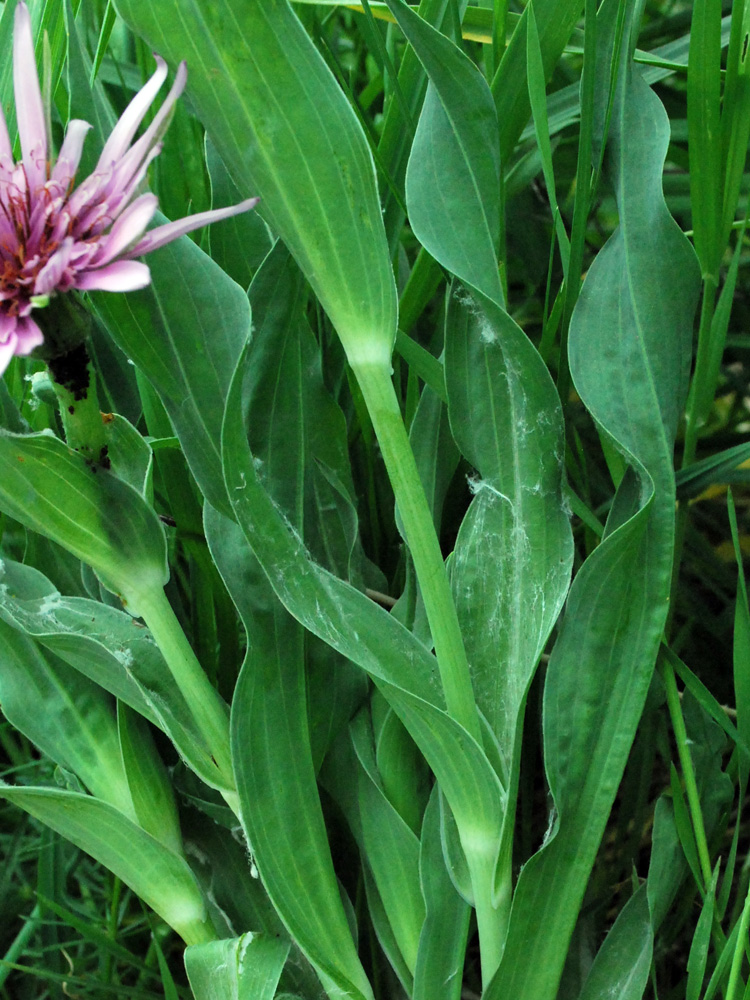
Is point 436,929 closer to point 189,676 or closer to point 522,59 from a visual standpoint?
point 189,676

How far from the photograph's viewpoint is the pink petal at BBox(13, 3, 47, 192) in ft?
1.06

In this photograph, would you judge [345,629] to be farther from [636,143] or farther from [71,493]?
[636,143]

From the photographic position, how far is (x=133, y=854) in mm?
404

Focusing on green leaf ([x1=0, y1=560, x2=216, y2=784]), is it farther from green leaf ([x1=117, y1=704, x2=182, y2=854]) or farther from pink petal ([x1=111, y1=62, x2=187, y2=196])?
pink petal ([x1=111, y1=62, x2=187, y2=196])

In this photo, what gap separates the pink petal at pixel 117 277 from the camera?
0.27m

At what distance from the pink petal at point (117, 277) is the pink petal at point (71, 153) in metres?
0.06

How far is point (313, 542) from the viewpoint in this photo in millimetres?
442

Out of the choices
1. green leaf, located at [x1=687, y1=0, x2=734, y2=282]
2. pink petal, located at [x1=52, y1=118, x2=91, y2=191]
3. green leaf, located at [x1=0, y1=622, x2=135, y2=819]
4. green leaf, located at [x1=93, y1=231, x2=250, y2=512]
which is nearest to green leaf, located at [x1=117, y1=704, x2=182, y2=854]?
green leaf, located at [x1=0, y1=622, x2=135, y2=819]

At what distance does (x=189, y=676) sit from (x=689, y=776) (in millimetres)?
224

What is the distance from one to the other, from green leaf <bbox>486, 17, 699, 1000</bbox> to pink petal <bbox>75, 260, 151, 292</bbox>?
20 centimetres

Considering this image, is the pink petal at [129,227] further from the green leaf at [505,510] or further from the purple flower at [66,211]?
the green leaf at [505,510]

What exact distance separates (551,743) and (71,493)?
0.22 metres

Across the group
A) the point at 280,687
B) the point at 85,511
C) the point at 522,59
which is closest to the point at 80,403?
the point at 85,511

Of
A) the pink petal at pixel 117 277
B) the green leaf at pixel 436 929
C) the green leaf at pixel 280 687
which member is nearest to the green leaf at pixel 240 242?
the green leaf at pixel 280 687
